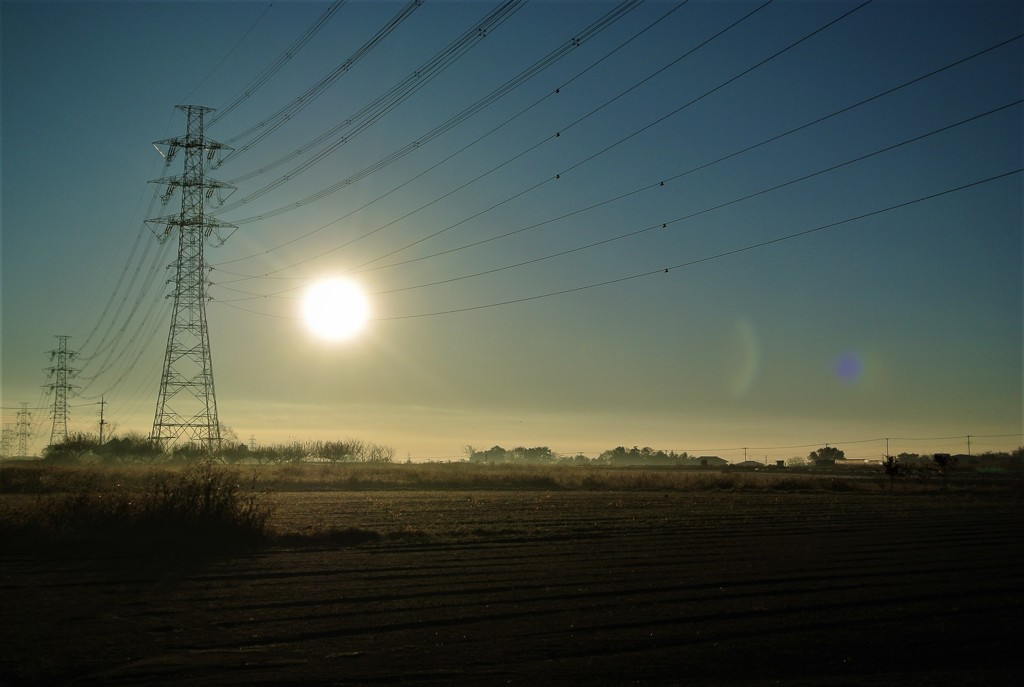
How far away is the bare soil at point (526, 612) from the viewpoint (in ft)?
29.2

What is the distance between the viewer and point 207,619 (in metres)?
11.6

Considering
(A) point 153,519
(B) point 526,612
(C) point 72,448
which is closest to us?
(B) point 526,612

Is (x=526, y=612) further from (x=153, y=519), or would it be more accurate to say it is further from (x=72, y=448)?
(x=72, y=448)

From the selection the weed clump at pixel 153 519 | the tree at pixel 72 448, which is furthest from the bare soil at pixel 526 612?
the tree at pixel 72 448

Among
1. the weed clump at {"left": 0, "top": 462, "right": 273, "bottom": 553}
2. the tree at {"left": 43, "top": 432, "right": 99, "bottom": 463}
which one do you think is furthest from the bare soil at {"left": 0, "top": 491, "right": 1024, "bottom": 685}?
the tree at {"left": 43, "top": 432, "right": 99, "bottom": 463}

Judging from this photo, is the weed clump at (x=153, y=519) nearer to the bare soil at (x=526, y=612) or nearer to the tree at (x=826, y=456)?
the bare soil at (x=526, y=612)

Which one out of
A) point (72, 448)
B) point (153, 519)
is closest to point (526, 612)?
point (153, 519)

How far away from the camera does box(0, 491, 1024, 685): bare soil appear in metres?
8.91

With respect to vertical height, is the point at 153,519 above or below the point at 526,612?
above

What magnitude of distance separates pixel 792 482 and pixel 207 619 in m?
61.5

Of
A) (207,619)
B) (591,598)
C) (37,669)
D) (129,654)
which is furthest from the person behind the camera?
(591,598)

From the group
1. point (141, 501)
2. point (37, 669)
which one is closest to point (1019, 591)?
point (37, 669)

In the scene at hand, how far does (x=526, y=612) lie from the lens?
12.0m

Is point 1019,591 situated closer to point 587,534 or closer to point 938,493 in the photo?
point 587,534
